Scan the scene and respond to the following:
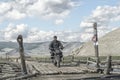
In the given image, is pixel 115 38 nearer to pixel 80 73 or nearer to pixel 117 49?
pixel 117 49

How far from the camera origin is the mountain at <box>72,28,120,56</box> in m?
160

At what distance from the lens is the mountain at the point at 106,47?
160125 mm

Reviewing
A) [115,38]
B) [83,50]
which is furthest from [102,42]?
[83,50]

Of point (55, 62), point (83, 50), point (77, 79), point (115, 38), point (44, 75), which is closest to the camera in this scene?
point (77, 79)

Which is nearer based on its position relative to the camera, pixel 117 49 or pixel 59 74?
pixel 59 74

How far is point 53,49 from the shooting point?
28.8 m

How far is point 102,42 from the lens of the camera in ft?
599

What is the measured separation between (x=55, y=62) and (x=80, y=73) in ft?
19.8

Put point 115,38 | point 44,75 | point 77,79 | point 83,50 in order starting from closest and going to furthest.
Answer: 1. point 77,79
2. point 44,75
3. point 83,50
4. point 115,38

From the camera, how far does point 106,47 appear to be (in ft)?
559

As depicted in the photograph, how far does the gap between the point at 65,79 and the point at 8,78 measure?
3034 mm

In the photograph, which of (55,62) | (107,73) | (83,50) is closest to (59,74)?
(107,73)

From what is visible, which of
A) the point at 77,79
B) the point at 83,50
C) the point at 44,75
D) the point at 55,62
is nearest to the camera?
the point at 77,79

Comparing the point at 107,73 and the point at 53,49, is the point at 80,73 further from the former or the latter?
the point at 53,49
